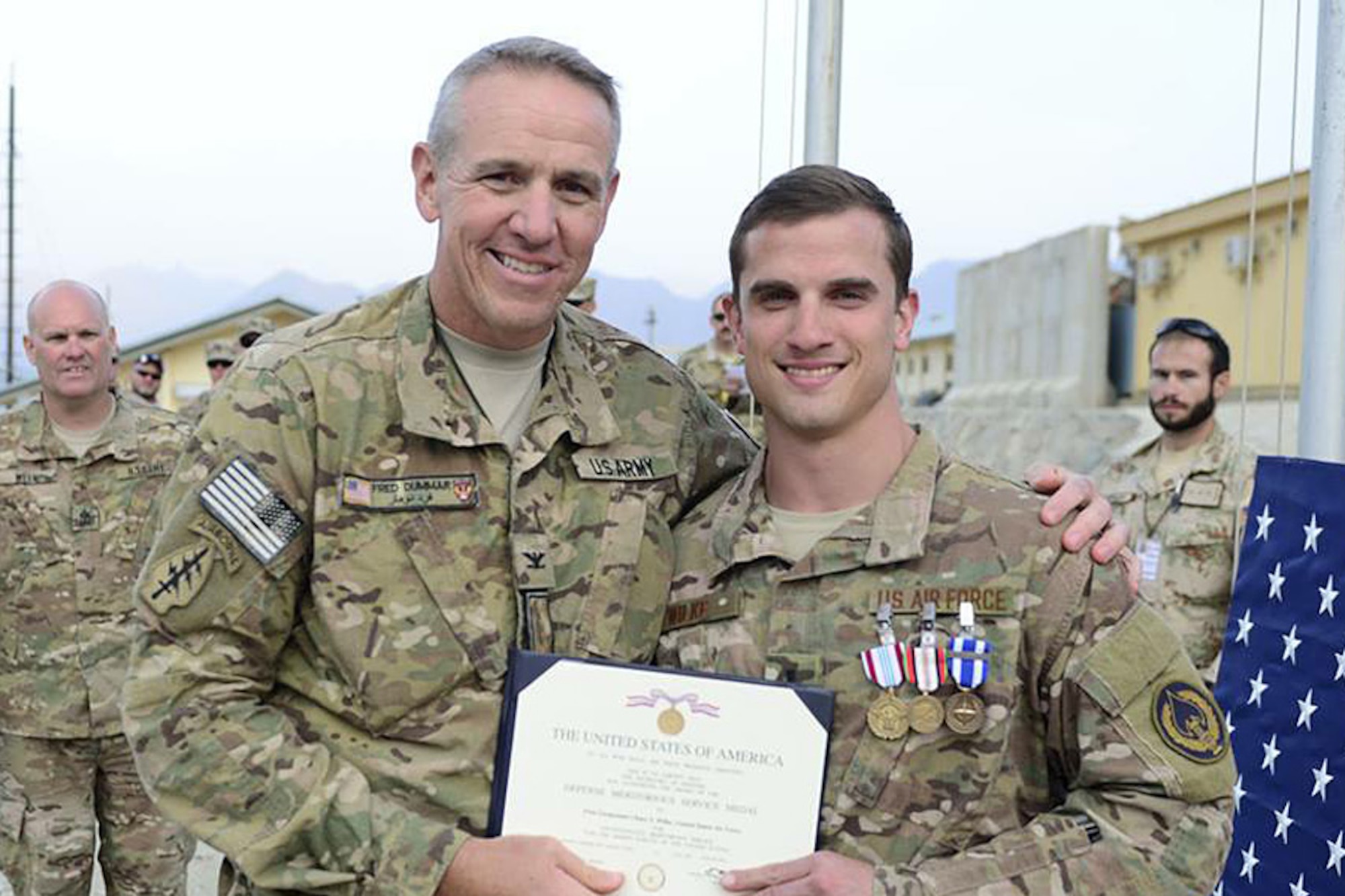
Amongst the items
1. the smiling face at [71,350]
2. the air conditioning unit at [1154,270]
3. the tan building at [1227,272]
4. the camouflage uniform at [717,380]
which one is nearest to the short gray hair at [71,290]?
the smiling face at [71,350]

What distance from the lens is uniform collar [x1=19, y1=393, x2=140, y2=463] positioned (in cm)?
566

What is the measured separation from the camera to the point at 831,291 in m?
2.31

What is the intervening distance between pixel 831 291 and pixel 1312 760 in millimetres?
2652

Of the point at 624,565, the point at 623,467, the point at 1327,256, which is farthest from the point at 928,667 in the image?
the point at 1327,256

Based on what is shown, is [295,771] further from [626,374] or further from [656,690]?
[626,374]

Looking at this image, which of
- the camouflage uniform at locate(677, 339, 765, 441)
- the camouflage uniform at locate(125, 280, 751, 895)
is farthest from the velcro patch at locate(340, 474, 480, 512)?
the camouflage uniform at locate(677, 339, 765, 441)

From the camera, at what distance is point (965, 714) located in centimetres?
217

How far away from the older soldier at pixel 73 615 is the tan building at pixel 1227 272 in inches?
582

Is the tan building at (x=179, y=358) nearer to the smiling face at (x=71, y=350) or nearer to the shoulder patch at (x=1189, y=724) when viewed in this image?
the smiling face at (x=71, y=350)

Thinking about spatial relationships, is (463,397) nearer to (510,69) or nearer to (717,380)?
(510,69)

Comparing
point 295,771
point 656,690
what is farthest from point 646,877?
point 295,771

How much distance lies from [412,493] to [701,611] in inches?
21.3

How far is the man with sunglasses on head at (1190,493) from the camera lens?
6195 millimetres

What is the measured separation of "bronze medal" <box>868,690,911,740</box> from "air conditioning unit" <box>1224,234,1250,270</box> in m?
21.2
